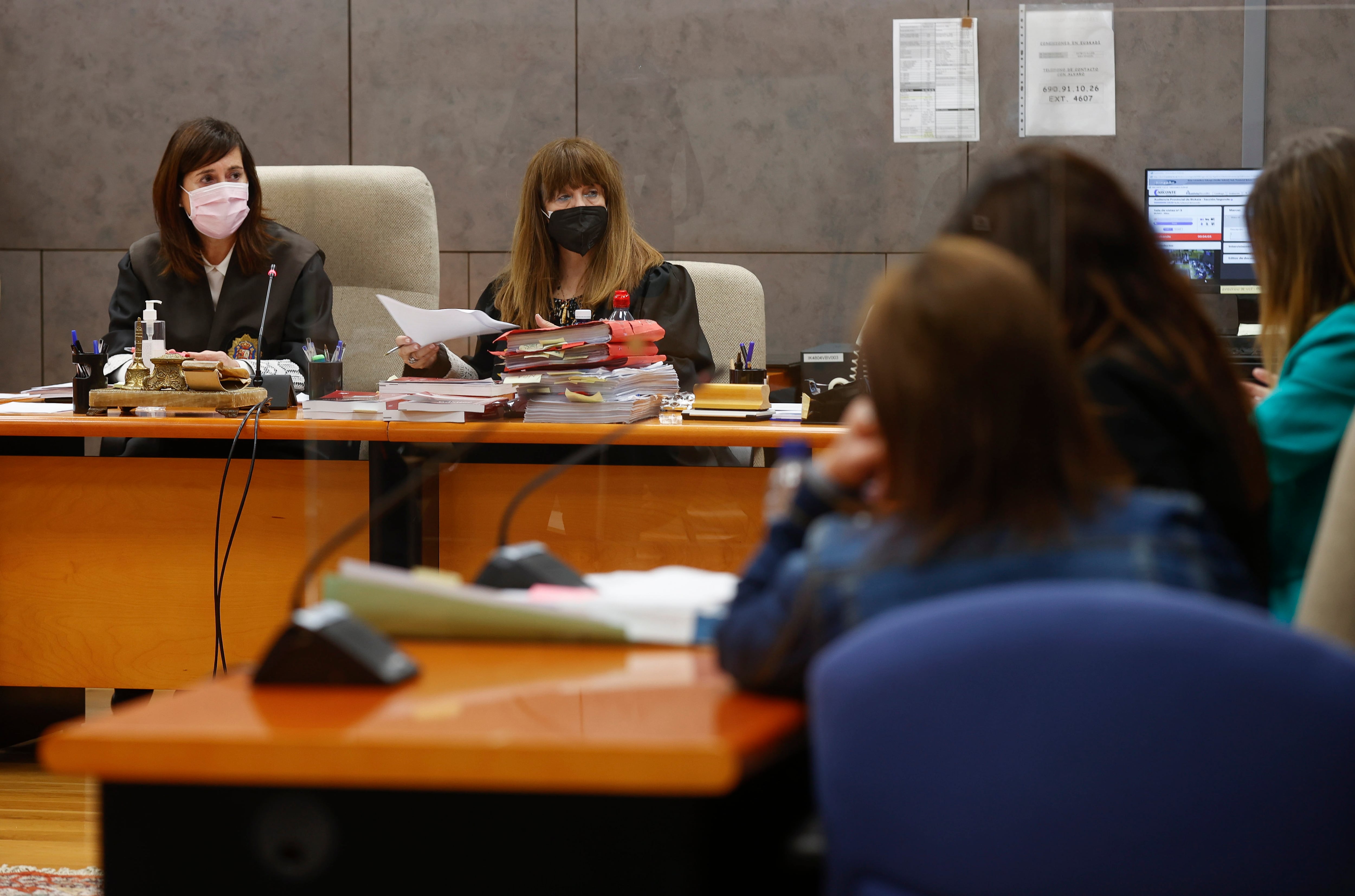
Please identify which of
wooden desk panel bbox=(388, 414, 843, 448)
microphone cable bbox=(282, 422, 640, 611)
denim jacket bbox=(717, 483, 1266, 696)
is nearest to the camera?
denim jacket bbox=(717, 483, 1266, 696)

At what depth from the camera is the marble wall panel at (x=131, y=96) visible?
4145mm

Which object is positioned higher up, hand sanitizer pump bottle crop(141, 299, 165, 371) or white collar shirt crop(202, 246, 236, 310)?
white collar shirt crop(202, 246, 236, 310)

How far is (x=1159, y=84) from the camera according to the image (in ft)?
7.35

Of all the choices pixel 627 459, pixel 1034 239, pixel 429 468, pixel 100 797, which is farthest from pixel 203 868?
pixel 627 459

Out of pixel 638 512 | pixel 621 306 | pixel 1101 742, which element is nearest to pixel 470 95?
pixel 621 306

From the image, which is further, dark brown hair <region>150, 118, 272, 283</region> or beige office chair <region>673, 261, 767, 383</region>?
beige office chair <region>673, 261, 767, 383</region>

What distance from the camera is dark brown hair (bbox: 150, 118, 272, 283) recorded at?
3.12m

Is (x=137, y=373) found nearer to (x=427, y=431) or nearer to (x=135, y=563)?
(x=135, y=563)

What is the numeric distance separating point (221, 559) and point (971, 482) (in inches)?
77.3

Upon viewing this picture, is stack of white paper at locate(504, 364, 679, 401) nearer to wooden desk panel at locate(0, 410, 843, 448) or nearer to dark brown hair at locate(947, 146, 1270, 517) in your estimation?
wooden desk panel at locate(0, 410, 843, 448)

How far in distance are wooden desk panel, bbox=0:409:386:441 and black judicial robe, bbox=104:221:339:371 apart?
73 cm

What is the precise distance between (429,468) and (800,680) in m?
1.23

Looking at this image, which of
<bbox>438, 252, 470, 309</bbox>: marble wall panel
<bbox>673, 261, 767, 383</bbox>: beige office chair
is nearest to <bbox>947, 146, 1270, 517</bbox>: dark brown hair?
<bbox>673, 261, 767, 383</bbox>: beige office chair

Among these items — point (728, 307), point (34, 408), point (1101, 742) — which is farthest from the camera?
point (728, 307)
